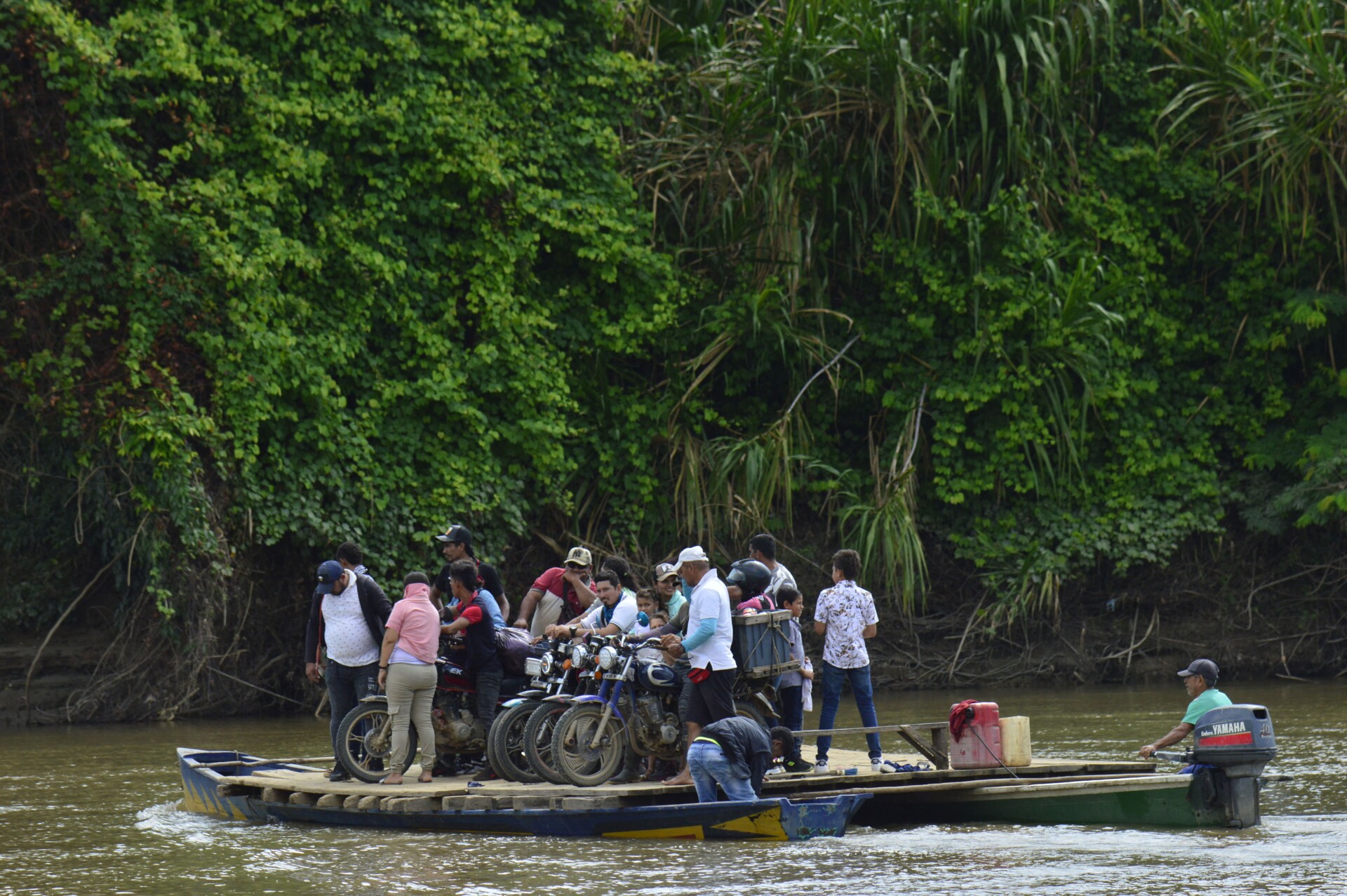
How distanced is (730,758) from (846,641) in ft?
6.92

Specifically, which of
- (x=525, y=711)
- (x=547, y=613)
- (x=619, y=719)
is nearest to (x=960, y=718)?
(x=619, y=719)

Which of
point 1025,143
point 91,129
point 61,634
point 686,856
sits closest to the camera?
point 686,856

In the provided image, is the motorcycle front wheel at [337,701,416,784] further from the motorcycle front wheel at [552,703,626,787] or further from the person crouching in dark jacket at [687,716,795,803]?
the person crouching in dark jacket at [687,716,795,803]

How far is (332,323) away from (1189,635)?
38.7 feet

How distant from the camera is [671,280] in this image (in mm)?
20781

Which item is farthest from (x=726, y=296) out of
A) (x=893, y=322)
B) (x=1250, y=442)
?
(x=1250, y=442)

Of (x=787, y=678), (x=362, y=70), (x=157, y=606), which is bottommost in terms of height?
(x=787, y=678)

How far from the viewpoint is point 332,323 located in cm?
1862

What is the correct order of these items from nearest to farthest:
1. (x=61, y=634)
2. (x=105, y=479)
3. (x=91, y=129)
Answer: (x=91, y=129)
(x=105, y=479)
(x=61, y=634)

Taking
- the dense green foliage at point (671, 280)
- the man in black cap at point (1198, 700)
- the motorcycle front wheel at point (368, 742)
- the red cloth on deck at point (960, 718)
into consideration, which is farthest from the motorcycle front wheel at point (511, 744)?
the dense green foliage at point (671, 280)

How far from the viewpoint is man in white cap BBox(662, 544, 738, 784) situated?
32.4 feet

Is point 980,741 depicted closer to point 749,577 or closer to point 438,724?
point 749,577

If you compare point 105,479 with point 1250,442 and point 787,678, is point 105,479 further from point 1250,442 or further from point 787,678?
point 1250,442

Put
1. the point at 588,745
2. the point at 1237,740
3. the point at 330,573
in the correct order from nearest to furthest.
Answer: the point at 1237,740, the point at 588,745, the point at 330,573
